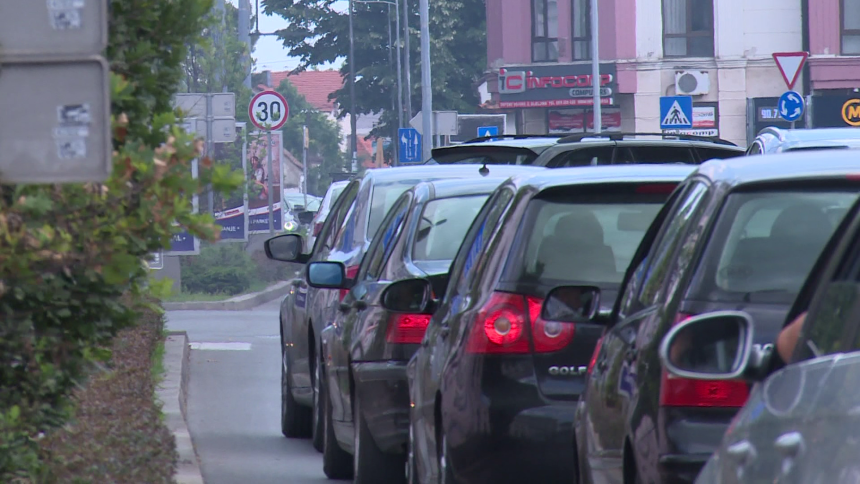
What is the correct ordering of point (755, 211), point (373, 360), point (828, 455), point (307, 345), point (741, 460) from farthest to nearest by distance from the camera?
point (307, 345) → point (373, 360) → point (755, 211) → point (741, 460) → point (828, 455)

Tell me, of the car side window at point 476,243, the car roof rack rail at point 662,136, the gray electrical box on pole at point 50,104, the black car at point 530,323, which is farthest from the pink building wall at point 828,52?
the gray electrical box on pole at point 50,104

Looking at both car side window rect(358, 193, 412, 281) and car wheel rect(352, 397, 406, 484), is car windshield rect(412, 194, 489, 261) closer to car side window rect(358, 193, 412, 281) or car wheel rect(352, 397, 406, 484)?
car side window rect(358, 193, 412, 281)

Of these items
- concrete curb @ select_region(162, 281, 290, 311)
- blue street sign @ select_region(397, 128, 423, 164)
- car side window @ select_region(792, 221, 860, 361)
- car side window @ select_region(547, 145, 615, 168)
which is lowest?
concrete curb @ select_region(162, 281, 290, 311)

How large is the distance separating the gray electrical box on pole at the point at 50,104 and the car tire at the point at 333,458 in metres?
5.00

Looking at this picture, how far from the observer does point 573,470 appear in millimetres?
5648

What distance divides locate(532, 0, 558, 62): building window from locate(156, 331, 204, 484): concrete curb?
3057 cm

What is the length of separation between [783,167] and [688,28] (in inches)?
1558

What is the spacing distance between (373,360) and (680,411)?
12.3 ft

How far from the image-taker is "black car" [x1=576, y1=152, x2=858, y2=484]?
4.00 m

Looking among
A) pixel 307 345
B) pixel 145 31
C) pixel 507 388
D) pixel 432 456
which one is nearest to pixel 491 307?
pixel 507 388

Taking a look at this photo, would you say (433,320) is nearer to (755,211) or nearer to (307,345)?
(755,211)

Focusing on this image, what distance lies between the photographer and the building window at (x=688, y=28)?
43188 mm

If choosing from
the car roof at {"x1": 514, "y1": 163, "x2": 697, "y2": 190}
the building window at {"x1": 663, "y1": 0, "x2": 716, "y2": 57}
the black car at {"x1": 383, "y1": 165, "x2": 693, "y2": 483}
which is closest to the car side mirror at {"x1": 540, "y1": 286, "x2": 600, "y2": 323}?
the black car at {"x1": 383, "y1": 165, "x2": 693, "y2": 483}

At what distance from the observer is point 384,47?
7119cm
